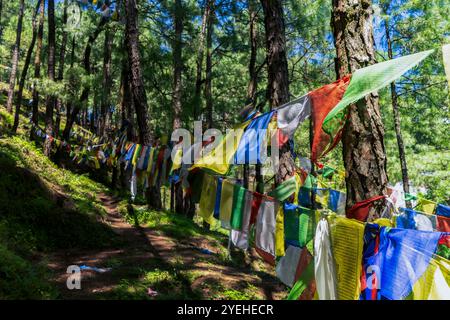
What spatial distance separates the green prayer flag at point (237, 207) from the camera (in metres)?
5.37

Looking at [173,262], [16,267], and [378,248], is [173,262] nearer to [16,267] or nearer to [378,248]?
[16,267]

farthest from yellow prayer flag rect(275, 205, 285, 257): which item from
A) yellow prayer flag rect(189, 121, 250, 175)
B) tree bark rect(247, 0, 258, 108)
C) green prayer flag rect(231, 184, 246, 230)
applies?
tree bark rect(247, 0, 258, 108)

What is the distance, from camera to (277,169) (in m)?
6.86

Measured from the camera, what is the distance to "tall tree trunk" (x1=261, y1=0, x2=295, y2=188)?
22.8ft

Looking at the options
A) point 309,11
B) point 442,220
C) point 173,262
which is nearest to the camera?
point 442,220

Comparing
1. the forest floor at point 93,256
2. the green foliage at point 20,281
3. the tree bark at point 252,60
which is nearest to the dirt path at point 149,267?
the forest floor at point 93,256

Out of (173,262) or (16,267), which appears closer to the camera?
→ (16,267)

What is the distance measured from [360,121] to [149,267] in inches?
188

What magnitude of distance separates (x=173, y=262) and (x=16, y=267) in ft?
9.98
